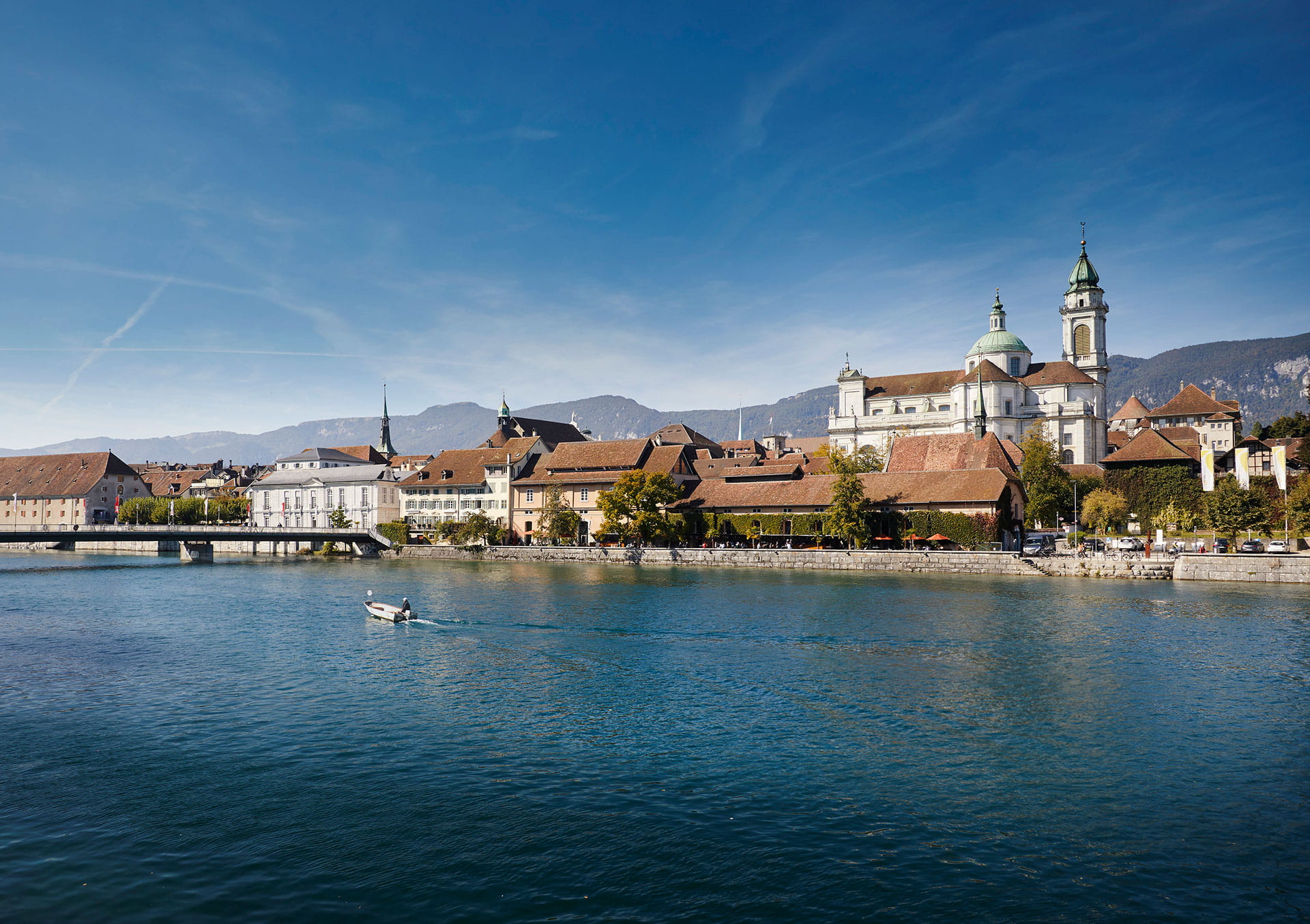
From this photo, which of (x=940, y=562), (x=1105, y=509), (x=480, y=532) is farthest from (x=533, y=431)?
(x=1105, y=509)

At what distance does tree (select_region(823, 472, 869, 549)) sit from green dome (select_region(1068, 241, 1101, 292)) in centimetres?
8972

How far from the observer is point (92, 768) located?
63.3ft

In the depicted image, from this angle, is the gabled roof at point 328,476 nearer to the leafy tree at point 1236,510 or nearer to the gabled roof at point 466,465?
the gabled roof at point 466,465

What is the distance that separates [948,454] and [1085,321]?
75022mm

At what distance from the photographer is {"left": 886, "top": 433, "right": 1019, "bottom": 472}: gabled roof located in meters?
81.2

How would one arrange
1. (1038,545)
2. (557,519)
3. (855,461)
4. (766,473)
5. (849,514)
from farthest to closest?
(855,461), (557,519), (766,473), (1038,545), (849,514)

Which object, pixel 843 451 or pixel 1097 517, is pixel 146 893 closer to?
pixel 1097 517

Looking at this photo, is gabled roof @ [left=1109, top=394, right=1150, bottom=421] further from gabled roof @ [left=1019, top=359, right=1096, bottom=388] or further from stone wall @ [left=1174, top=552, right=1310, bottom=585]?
stone wall @ [left=1174, top=552, right=1310, bottom=585]

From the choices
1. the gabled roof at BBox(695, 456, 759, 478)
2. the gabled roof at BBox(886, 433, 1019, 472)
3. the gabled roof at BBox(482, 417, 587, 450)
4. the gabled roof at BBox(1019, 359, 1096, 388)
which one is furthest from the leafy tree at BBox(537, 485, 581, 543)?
the gabled roof at BBox(1019, 359, 1096, 388)

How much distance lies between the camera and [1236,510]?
67.8 metres

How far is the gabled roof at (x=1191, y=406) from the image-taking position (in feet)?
403

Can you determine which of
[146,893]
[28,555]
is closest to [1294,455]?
[146,893]

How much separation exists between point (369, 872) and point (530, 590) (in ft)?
138

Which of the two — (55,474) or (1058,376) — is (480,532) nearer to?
(55,474)
